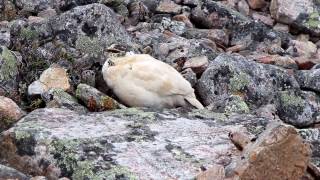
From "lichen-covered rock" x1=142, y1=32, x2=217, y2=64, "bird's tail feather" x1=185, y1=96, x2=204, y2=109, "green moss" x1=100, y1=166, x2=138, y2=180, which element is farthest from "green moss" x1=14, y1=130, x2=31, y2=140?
"lichen-covered rock" x1=142, y1=32, x2=217, y2=64

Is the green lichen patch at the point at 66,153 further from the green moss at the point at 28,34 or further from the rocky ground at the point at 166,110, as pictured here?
the green moss at the point at 28,34

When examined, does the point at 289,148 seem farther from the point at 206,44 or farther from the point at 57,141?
the point at 206,44

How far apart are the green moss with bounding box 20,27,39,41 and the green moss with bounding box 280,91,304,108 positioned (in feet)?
11.8

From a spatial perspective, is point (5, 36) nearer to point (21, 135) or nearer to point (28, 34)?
point (28, 34)

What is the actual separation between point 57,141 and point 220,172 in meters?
1.66

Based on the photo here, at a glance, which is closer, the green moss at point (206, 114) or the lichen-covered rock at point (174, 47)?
the green moss at point (206, 114)

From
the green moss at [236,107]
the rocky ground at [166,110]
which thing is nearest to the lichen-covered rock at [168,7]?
the rocky ground at [166,110]

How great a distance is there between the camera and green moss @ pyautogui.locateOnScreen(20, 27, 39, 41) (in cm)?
992

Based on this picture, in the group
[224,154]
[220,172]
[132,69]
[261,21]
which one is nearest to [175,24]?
[261,21]

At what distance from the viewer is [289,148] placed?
257 inches

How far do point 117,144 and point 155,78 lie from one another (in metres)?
1.60

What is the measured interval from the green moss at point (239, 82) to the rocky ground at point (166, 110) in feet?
0.05

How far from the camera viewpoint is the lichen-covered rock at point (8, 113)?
747cm

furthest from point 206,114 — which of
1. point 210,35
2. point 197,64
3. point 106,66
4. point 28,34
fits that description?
point 210,35
